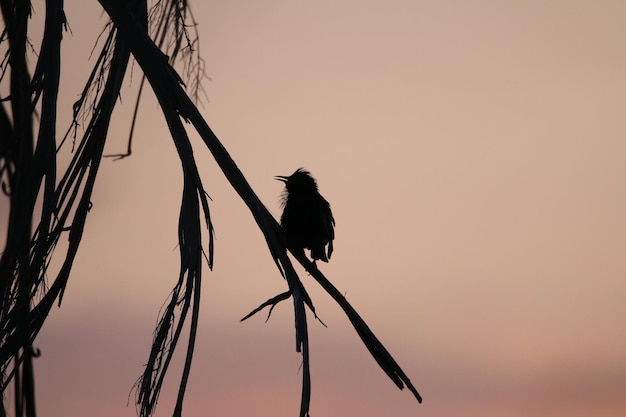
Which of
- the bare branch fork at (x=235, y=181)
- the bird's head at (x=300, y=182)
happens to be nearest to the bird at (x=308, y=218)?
the bird's head at (x=300, y=182)

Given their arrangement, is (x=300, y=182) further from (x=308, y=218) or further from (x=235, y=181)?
(x=235, y=181)

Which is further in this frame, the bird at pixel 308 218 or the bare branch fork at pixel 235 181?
the bird at pixel 308 218

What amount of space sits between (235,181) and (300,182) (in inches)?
93.2

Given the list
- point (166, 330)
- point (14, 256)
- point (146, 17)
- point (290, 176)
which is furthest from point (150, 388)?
point (290, 176)

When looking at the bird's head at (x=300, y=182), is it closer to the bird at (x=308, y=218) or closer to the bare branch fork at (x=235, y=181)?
the bird at (x=308, y=218)

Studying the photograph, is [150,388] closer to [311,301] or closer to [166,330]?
[166,330]

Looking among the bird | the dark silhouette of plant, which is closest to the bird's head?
the bird

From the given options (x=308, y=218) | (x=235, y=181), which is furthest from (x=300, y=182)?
(x=235, y=181)

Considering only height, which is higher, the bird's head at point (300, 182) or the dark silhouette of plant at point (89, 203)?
the bird's head at point (300, 182)

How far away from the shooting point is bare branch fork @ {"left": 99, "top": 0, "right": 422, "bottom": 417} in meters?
3.36

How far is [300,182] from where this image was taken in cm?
596

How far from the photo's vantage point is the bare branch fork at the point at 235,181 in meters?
3.36

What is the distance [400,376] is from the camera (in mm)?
3434

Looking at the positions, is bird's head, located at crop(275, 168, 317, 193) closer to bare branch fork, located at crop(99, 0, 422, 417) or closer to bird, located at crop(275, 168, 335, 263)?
bird, located at crop(275, 168, 335, 263)
